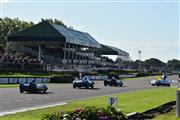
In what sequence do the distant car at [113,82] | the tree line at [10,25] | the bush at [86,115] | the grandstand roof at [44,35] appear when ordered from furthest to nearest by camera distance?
the tree line at [10,25]
the grandstand roof at [44,35]
the distant car at [113,82]
the bush at [86,115]

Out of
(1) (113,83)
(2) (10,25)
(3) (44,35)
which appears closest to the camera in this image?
(1) (113,83)

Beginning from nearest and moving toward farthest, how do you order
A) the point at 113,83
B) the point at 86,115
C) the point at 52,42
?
the point at 86,115, the point at 113,83, the point at 52,42

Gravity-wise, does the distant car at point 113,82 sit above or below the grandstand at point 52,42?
below

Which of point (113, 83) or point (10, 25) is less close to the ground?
point (10, 25)

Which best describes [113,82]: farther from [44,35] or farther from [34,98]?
[44,35]

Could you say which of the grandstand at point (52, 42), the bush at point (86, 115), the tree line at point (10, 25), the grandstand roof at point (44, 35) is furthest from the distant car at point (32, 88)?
the tree line at point (10, 25)

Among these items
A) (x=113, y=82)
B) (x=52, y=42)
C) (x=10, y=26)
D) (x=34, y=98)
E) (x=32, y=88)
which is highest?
(x=10, y=26)

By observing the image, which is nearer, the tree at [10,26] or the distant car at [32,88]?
the distant car at [32,88]

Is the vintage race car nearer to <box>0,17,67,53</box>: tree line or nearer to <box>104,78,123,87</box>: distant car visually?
<box>104,78,123,87</box>: distant car

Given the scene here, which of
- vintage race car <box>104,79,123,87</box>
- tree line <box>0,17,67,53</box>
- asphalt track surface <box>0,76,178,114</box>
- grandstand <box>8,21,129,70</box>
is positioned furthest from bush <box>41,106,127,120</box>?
tree line <box>0,17,67,53</box>

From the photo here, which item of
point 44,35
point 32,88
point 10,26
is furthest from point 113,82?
point 10,26

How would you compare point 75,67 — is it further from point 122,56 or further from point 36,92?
point 122,56

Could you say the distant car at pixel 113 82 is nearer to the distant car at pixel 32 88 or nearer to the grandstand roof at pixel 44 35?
the distant car at pixel 32 88

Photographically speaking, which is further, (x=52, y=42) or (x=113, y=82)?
(x=52, y=42)
